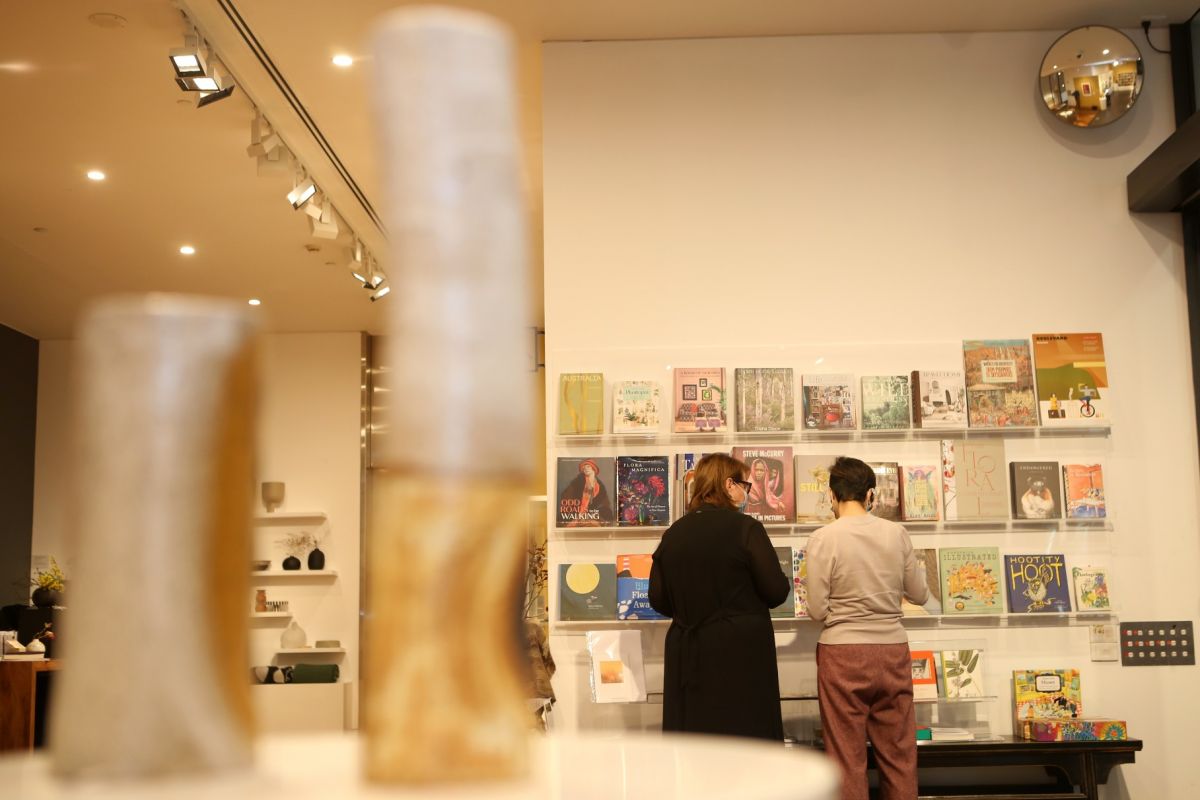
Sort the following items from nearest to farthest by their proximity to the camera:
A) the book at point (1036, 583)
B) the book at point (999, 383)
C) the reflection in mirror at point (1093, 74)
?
the book at point (1036, 583)
the book at point (999, 383)
the reflection in mirror at point (1093, 74)

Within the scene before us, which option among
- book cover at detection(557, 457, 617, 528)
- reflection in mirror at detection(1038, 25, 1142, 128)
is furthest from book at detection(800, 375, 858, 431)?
reflection in mirror at detection(1038, 25, 1142, 128)

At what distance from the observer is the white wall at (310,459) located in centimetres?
1055

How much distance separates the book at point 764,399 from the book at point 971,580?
2.89ft

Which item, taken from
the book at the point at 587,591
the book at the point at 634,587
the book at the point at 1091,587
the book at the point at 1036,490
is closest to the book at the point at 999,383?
the book at the point at 1036,490

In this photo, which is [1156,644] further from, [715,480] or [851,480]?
A: [715,480]

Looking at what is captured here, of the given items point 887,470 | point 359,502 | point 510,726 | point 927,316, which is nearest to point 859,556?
point 887,470

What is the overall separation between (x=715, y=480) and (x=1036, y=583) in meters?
1.63

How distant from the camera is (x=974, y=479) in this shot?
4.98m

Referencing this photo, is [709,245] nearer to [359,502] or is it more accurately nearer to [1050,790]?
[1050,790]

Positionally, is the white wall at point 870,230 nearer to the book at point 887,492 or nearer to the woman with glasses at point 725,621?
the book at point 887,492

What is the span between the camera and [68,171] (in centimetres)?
678

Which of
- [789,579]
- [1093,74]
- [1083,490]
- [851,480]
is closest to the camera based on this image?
[851,480]

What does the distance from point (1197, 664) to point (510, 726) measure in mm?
5170

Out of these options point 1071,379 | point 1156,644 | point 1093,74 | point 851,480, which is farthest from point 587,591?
point 1093,74
